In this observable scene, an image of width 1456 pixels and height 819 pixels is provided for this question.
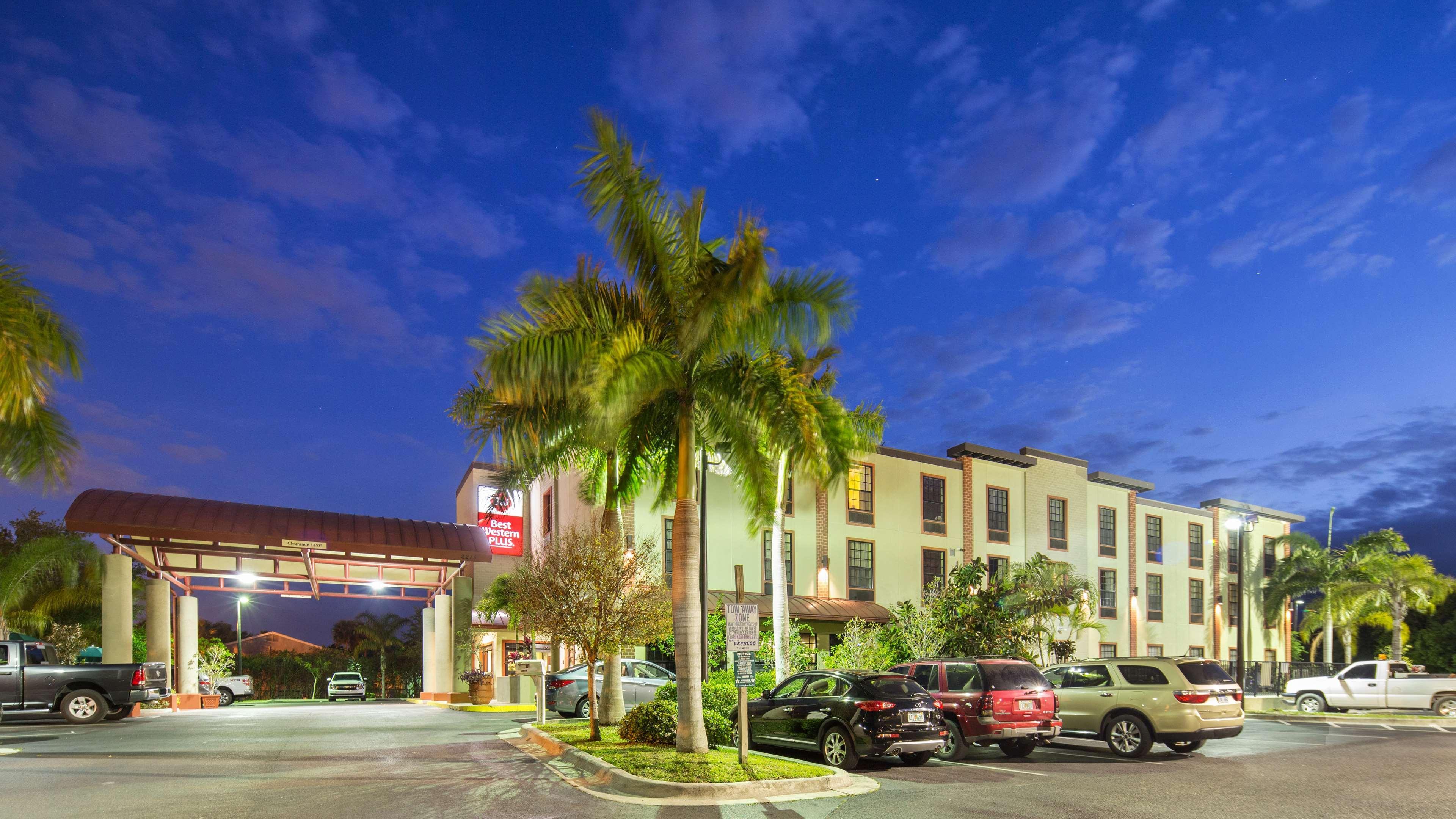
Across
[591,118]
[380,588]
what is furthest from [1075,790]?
[380,588]

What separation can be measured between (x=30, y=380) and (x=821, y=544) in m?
25.5

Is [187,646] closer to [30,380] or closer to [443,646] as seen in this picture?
[443,646]

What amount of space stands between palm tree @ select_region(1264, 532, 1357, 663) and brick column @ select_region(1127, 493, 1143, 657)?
943cm

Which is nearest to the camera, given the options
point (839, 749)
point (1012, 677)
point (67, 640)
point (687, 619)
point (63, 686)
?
point (687, 619)

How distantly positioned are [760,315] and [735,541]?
2104 centimetres

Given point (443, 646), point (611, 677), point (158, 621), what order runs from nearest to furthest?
point (611, 677) → point (158, 621) → point (443, 646)

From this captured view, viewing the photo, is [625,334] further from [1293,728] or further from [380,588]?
[380,588]

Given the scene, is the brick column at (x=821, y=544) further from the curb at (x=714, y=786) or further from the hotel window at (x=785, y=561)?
the curb at (x=714, y=786)

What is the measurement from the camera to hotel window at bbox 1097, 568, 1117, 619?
4434cm

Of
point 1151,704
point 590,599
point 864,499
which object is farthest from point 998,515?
point 590,599

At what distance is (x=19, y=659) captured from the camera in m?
22.4

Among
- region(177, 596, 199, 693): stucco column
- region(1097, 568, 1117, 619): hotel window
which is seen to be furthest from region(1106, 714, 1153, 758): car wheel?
region(1097, 568, 1117, 619): hotel window

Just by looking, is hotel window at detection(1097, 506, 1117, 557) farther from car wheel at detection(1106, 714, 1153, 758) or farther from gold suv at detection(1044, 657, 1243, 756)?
car wheel at detection(1106, 714, 1153, 758)

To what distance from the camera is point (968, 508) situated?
1582 inches
